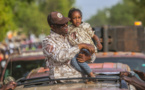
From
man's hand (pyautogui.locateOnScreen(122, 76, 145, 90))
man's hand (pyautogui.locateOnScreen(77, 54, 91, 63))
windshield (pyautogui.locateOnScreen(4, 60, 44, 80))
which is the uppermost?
man's hand (pyautogui.locateOnScreen(77, 54, 91, 63))

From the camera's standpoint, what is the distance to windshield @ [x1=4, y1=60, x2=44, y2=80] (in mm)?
9680

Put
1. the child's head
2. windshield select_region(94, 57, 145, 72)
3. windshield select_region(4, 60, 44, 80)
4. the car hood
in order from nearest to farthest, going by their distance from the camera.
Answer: the car hood
the child's head
windshield select_region(94, 57, 145, 72)
windshield select_region(4, 60, 44, 80)

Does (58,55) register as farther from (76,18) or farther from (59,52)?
(76,18)

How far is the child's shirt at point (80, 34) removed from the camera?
527 cm

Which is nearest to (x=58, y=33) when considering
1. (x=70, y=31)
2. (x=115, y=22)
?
(x=70, y=31)

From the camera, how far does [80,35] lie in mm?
5398

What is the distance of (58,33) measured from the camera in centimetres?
491

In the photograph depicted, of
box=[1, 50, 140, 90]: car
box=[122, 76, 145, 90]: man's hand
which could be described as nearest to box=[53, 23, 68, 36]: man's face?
box=[1, 50, 140, 90]: car

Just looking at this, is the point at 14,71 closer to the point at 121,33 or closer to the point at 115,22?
the point at 121,33

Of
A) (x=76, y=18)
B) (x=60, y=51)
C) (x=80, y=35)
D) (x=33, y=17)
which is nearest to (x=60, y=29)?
(x=60, y=51)

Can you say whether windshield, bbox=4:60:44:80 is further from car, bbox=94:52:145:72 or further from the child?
the child

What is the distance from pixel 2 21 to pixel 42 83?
2154cm

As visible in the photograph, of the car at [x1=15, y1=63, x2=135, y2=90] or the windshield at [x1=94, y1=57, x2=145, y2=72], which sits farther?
the windshield at [x1=94, y1=57, x2=145, y2=72]

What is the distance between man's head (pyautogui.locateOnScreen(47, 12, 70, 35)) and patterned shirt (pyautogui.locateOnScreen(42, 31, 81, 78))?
6 centimetres
